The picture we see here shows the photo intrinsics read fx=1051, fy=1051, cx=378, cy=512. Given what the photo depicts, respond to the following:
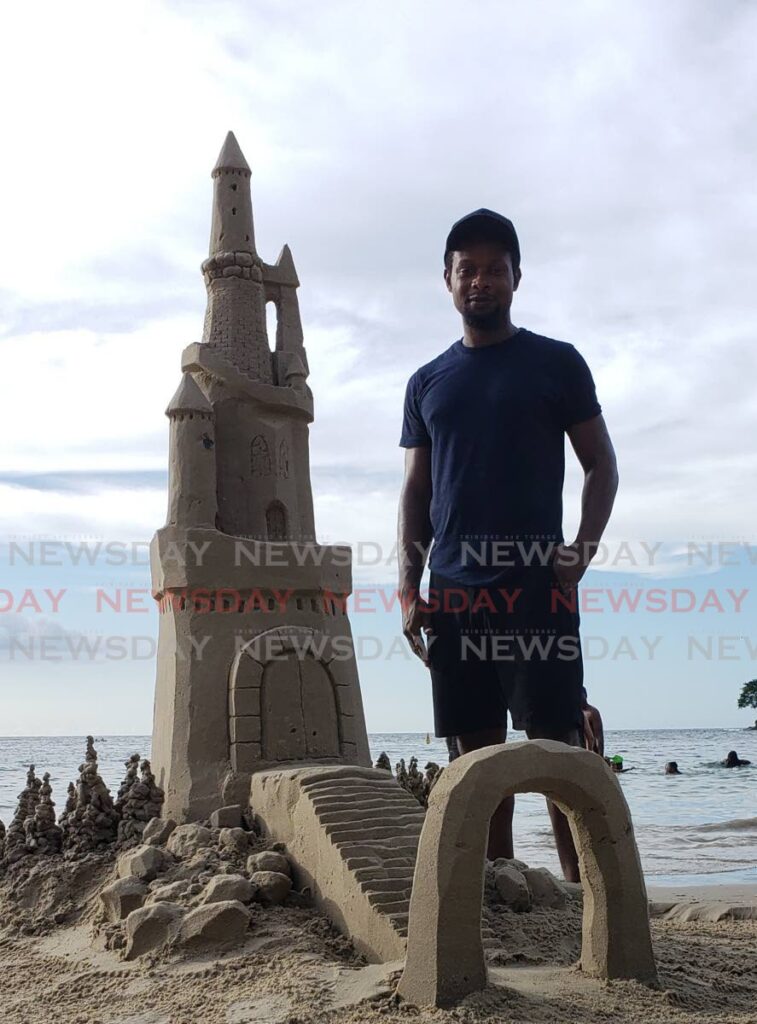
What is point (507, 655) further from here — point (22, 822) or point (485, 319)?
point (22, 822)

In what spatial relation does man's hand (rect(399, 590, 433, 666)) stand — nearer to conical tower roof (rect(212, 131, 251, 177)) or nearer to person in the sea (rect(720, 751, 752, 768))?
conical tower roof (rect(212, 131, 251, 177))

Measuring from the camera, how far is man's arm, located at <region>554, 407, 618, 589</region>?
4.35 meters

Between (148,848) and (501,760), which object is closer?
(501,760)

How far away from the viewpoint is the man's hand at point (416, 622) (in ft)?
14.5

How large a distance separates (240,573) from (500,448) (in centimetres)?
455

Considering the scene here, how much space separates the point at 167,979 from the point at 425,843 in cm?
226

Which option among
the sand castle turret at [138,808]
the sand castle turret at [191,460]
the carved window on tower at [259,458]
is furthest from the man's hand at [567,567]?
the carved window on tower at [259,458]

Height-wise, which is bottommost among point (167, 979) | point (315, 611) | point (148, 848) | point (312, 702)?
point (167, 979)

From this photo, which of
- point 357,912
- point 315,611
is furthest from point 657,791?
point 357,912

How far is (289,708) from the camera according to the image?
8.28 metres

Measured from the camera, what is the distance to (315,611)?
8.84 metres

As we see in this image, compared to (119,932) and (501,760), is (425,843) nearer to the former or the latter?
(501,760)

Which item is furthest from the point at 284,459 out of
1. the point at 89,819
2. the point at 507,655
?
the point at 507,655

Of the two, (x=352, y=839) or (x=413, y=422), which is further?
(x=352, y=839)
